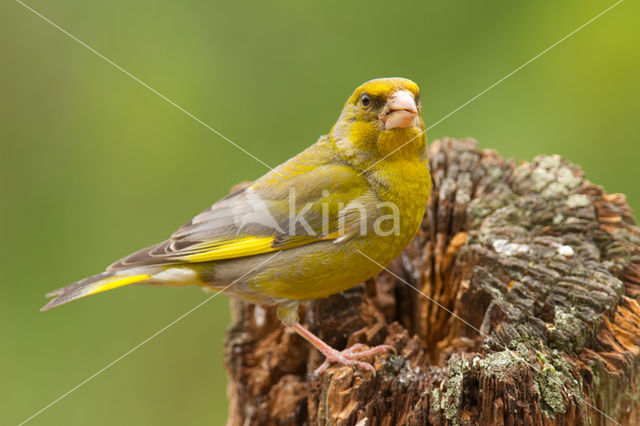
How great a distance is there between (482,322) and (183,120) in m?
3.43

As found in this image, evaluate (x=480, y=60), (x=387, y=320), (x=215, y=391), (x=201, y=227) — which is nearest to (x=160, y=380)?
(x=215, y=391)

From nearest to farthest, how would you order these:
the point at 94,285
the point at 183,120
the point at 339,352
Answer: the point at 339,352, the point at 94,285, the point at 183,120

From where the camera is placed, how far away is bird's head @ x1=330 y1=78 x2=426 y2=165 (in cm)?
342

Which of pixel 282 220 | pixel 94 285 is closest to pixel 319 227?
pixel 282 220

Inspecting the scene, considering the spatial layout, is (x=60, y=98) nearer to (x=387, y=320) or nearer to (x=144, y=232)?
(x=144, y=232)

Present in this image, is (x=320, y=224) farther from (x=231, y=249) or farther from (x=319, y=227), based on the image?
(x=231, y=249)

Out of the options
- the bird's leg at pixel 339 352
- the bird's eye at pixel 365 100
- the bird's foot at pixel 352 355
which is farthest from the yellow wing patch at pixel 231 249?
the bird's eye at pixel 365 100

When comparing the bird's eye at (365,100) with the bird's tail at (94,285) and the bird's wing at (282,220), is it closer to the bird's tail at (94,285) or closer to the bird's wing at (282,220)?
the bird's wing at (282,220)

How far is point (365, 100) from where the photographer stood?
11.7 ft

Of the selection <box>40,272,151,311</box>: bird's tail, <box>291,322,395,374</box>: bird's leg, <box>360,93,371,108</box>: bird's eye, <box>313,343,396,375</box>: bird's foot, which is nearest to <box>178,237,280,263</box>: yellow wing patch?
<box>40,272,151,311</box>: bird's tail

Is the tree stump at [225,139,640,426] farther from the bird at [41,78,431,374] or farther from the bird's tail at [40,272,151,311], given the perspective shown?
the bird's tail at [40,272,151,311]

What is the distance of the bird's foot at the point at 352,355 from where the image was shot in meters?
3.04

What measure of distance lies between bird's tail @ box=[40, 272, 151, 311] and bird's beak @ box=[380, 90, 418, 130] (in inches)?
63.3

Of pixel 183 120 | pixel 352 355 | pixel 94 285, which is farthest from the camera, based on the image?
pixel 183 120
